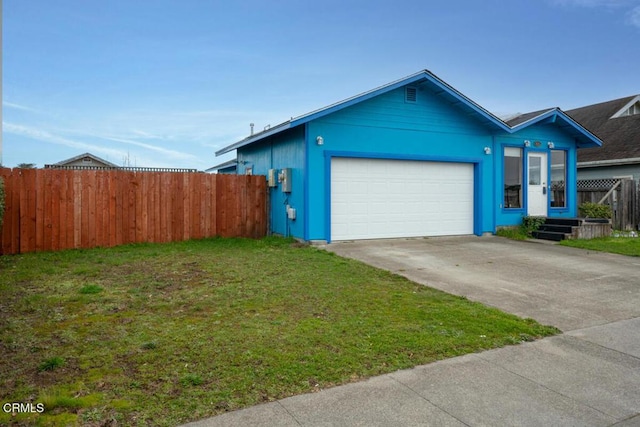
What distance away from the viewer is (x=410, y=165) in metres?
11.8

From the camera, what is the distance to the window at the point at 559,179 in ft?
46.6

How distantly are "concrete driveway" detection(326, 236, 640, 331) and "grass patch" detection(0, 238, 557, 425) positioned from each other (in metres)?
0.60

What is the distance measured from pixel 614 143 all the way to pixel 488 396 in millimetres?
19680

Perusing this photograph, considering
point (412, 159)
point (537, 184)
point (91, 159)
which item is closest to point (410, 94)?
point (412, 159)

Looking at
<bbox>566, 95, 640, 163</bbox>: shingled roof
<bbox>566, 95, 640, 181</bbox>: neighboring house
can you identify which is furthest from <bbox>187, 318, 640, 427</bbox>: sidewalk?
<bbox>566, 95, 640, 163</bbox>: shingled roof

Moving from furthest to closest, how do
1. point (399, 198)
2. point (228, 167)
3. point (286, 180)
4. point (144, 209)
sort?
point (228, 167)
point (399, 198)
point (286, 180)
point (144, 209)

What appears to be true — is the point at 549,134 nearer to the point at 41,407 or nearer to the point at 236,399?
the point at 236,399

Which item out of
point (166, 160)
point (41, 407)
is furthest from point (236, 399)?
point (166, 160)

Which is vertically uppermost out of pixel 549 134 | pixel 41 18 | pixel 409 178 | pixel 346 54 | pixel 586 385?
pixel 346 54

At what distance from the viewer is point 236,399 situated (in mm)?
2945

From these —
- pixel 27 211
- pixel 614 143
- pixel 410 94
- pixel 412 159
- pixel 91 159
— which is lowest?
pixel 27 211

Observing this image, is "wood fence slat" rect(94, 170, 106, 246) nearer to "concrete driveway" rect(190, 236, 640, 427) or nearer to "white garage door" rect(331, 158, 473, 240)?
"white garage door" rect(331, 158, 473, 240)

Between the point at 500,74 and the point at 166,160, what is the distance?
61.6ft

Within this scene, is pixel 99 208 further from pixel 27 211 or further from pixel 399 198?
pixel 399 198
